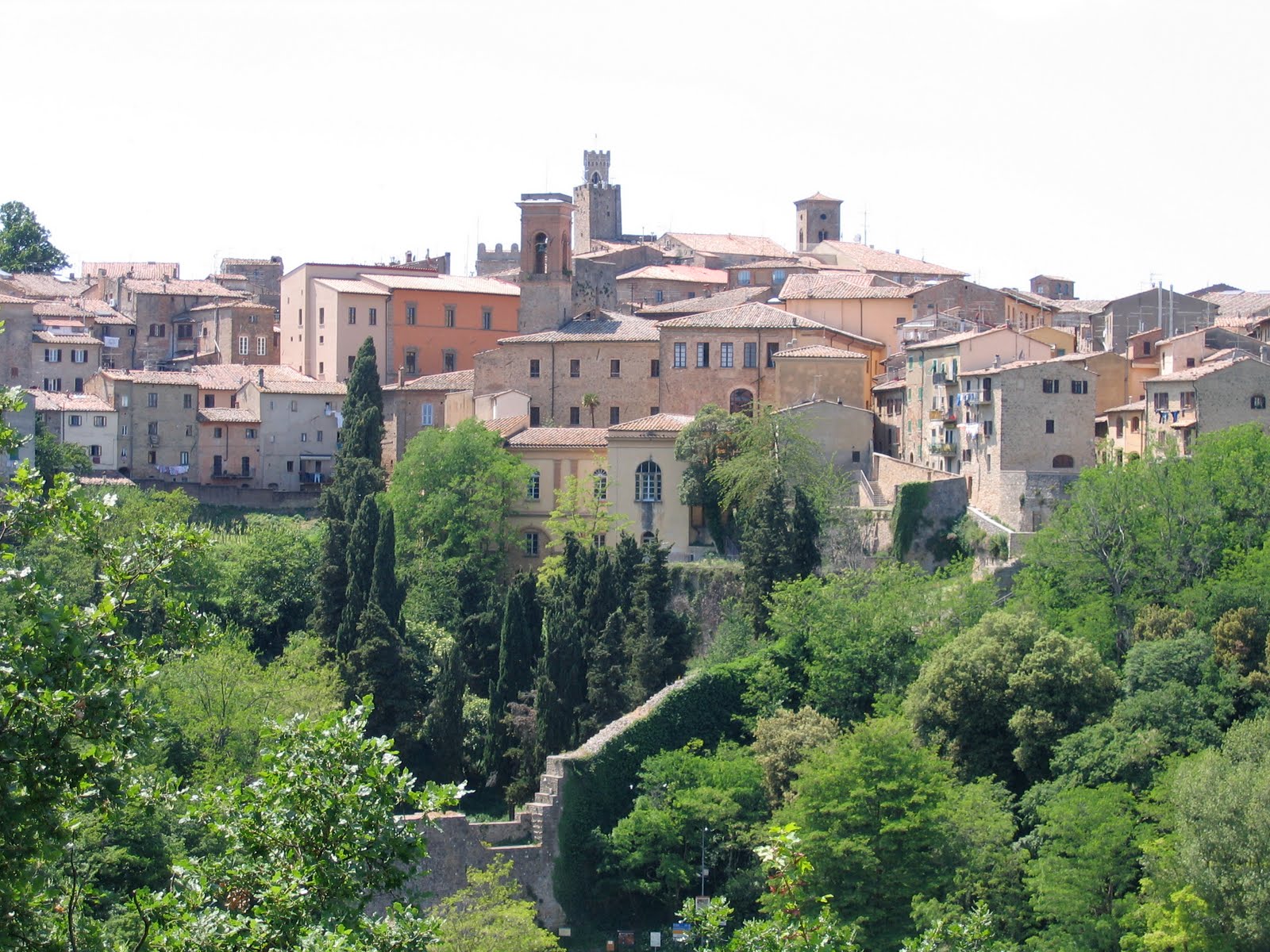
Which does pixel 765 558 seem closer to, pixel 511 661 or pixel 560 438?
pixel 511 661

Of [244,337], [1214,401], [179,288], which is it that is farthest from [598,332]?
[179,288]

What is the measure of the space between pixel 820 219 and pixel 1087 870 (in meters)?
71.4

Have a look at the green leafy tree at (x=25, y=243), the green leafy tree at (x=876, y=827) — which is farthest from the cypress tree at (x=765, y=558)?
the green leafy tree at (x=25, y=243)

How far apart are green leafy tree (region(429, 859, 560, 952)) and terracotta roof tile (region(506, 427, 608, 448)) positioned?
20.5 m

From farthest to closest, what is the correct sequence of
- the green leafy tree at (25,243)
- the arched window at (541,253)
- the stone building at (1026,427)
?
the green leafy tree at (25,243)
the arched window at (541,253)
the stone building at (1026,427)

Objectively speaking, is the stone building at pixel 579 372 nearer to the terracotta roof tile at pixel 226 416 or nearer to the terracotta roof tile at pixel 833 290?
the terracotta roof tile at pixel 833 290

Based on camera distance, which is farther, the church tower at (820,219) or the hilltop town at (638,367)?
the church tower at (820,219)

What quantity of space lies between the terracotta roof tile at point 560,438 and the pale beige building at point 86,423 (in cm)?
1606

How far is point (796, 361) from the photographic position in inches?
2261

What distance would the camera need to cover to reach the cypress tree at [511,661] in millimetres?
45688

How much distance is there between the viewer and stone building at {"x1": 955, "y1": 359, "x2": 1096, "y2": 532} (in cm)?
4969

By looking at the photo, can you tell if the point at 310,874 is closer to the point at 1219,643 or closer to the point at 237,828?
the point at 237,828

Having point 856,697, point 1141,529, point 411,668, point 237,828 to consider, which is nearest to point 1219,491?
point 1141,529

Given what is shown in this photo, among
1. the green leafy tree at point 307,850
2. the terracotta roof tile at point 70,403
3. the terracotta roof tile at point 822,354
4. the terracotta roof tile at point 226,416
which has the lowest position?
the green leafy tree at point 307,850
